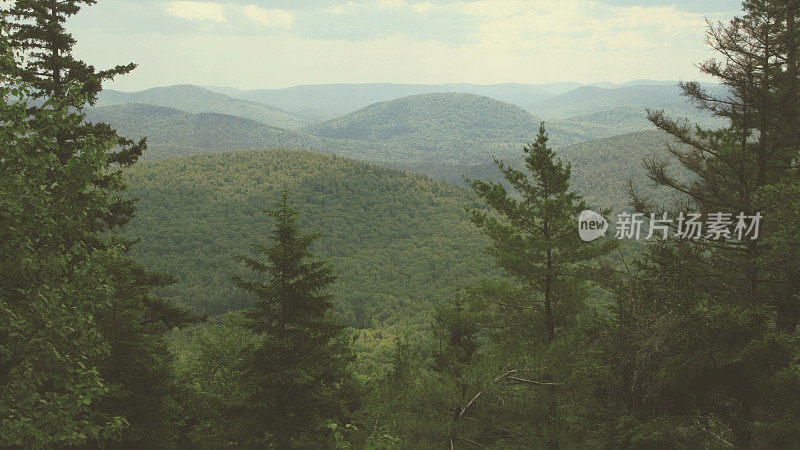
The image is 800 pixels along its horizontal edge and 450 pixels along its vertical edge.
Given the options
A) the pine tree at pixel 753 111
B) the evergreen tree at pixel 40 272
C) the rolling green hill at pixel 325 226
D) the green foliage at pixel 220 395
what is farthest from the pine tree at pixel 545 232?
the rolling green hill at pixel 325 226

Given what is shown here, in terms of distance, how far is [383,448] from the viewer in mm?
6531

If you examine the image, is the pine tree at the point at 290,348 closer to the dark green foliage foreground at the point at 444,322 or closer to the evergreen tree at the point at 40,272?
the dark green foliage foreground at the point at 444,322

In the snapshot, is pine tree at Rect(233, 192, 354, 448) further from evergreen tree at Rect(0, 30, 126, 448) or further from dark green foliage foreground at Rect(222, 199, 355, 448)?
evergreen tree at Rect(0, 30, 126, 448)

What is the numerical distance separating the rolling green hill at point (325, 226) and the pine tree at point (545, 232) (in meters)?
55.1

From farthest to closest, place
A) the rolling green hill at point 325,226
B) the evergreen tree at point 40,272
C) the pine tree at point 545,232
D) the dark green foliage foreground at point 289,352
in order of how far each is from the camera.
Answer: the rolling green hill at point 325,226
the pine tree at point 545,232
the dark green foliage foreground at point 289,352
the evergreen tree at point 40,272

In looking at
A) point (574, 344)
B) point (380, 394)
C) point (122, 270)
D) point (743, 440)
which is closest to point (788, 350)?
point (743, 440)

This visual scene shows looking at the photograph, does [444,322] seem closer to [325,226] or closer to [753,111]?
[753,111]

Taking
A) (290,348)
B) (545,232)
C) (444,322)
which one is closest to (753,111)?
(545,232)

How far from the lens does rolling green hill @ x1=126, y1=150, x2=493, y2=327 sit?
270ft

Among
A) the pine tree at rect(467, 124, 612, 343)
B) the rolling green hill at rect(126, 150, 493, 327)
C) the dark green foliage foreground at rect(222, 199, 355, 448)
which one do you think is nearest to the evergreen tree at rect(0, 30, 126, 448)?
the dark green foliage foreground at rect(222, 199, 355, 448)

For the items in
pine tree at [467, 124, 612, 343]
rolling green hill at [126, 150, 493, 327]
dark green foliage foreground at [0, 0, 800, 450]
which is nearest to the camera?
dark green foliage foreground at [0, 0, 800, 450]

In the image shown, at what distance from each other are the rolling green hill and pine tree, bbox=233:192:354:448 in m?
60.7

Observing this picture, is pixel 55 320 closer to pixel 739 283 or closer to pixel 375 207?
pixel 739 283

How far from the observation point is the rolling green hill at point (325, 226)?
82.3 meters
